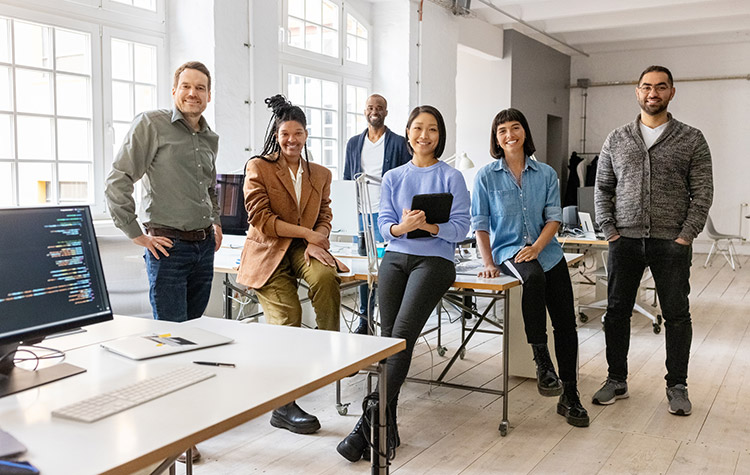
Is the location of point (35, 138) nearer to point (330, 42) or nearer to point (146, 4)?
point (146, 4)

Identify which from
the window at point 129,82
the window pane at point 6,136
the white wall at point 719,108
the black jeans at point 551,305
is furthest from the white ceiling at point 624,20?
the black jeans at point 551,305

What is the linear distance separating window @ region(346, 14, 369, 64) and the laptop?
5378 mm

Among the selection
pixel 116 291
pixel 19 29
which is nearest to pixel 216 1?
pixel 19 29

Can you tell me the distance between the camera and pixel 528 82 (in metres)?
10.2

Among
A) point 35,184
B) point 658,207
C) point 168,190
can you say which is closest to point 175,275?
point 168,190

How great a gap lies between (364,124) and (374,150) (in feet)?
9.31

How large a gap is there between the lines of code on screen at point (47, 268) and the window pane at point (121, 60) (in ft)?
10.4

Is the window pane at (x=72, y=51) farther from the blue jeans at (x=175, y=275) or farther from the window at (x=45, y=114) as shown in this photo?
the blue jeans at (x=175, y=275)

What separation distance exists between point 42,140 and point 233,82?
1400 mm

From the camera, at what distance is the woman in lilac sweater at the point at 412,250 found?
9.47 feet

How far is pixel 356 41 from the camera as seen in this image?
715 cm

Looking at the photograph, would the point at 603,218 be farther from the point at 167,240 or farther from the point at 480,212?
the point at 167,240

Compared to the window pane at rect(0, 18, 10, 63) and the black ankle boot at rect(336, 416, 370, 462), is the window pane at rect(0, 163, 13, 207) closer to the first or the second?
the window pane at rect(0, 18, 10, 63)

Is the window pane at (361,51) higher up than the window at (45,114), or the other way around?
the window pane at (361,51)
